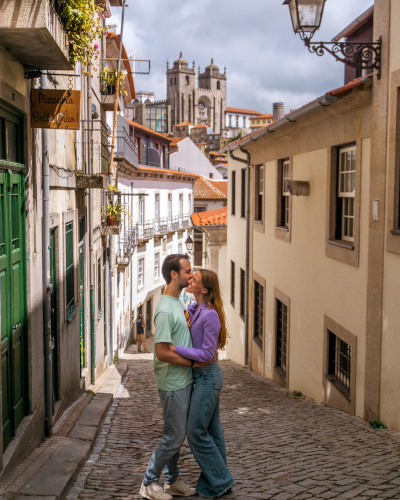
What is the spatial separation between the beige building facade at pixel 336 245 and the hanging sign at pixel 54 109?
144 inches

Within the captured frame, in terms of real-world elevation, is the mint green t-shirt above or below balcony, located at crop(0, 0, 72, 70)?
below

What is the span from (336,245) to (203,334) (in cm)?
506

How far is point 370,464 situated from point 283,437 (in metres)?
1.45

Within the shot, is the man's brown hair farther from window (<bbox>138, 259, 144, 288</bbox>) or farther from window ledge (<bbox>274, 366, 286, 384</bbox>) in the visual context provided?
window (<bbox>138, 259, 144, 288</bbox>)

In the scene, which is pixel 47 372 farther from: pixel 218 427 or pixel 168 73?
pixel 168 73

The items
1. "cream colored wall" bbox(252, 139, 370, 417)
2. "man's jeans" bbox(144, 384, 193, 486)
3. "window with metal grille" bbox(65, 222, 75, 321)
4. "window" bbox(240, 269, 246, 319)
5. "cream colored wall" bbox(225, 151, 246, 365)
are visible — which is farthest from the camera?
"cream colored wall" bbox(225, 151, 246, 365)

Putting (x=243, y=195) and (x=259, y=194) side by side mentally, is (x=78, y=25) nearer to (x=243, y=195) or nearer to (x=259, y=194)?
(x=259, y=194)

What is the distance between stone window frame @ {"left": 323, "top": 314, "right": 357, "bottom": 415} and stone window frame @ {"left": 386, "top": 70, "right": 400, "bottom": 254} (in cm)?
186

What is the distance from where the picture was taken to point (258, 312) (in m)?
15.3

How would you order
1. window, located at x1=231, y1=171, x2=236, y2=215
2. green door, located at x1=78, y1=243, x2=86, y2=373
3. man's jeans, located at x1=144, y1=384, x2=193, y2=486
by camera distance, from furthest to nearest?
window, located at x1=231, y1=171, x2=236, y2=215 → green door, located at x1=78, y1=243, x2=86, y2=373 → man's jeans, located at x1=144, y1=384, x2=193, y2=486

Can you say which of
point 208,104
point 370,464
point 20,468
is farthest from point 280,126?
point 208,104

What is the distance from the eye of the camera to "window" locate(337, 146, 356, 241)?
8.66 m

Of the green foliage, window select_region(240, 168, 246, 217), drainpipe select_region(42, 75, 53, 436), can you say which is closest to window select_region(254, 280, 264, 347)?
window select_region(240, 168, 246, 217)

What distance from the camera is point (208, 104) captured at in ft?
551
